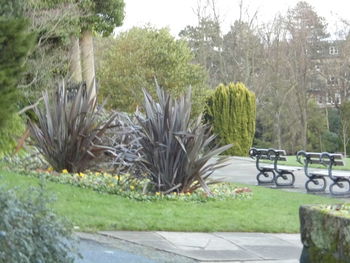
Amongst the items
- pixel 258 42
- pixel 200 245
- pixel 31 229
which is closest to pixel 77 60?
pixel 200 245

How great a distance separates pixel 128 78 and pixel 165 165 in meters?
19.9

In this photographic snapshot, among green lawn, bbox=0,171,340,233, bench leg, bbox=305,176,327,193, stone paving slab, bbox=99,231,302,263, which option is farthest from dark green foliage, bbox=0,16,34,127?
bench leg, bbox=305,176,327,193

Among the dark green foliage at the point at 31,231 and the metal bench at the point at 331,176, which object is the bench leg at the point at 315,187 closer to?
the metal bench at the point at 331,176

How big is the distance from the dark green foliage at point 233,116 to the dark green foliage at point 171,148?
20503 mm

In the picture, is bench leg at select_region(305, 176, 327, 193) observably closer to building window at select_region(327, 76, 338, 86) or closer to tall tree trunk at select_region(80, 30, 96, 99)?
tall tree trunk at select_region(80, 30, 96, 99)

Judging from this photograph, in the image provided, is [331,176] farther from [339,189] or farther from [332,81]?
[332,81]

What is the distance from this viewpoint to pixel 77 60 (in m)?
23.2

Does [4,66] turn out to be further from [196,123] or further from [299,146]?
[299,146]

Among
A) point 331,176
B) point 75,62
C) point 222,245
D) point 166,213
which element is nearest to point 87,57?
point 75,62

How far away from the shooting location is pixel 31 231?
4.47m

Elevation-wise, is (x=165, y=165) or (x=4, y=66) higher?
(x=4, y=66)

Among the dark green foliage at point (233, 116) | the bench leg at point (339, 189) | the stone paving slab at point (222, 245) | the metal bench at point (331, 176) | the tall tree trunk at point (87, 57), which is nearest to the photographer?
the stone paving slab at point (222, 245)

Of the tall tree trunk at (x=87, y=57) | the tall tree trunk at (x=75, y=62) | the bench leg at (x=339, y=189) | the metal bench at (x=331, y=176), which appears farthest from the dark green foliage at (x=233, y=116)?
the bench leg at (x=339, y=189)

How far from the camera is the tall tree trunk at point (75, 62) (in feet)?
74.1
